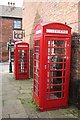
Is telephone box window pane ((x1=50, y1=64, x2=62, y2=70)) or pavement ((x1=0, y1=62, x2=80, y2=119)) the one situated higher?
telephone box window pane ((x1=50, y1=64, x2=62, y2=70))

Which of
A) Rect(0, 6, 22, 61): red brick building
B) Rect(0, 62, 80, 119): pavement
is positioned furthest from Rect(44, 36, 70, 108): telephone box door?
Rect(0, 6, 22, 61): red brick building

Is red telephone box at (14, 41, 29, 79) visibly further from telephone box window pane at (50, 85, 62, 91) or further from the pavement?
telephone box window pane at (50, 85, 62, 91)

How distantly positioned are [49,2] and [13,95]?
415 cm

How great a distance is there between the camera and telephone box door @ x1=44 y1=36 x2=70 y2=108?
6211 millimetres

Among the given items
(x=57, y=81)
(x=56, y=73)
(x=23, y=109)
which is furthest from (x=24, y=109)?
(x=56, y=73)

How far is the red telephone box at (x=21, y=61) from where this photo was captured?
11.8 m

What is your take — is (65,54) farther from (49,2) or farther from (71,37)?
(49,2)

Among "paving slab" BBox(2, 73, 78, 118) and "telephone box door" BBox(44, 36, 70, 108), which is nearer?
"paving slab" BBox(2, 73, 78, 118)

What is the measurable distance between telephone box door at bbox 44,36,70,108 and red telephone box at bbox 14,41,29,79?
5374 mm

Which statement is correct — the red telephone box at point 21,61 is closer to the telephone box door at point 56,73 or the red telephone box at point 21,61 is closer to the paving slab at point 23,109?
the paving slab at point 23,109

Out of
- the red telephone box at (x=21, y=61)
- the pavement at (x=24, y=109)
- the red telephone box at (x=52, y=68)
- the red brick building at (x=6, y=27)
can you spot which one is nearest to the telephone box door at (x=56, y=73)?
the red telephone box at (x=52, y=68)

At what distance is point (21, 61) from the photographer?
12047mm

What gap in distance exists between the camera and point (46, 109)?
6.28 metres

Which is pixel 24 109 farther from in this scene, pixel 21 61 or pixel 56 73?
pixel 21 61
